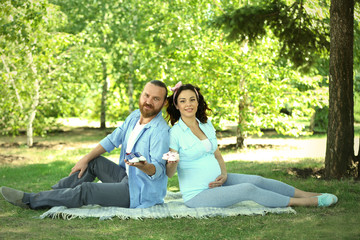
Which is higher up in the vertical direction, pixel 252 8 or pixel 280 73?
pixel 252 8

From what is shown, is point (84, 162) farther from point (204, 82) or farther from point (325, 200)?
point (204, 82)

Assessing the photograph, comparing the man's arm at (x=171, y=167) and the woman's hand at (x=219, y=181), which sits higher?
the man's arm at (x=171, y=167)

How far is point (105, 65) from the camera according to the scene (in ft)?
63.3

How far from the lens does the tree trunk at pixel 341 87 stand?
6.47 metres

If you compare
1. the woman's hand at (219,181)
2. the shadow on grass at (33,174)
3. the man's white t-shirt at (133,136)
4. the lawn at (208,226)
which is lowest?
the shadow on grass at (33,174)

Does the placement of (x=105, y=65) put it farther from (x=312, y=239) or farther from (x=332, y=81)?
(x=312, y=239)

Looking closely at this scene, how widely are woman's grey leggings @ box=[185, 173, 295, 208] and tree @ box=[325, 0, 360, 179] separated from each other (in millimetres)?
2017

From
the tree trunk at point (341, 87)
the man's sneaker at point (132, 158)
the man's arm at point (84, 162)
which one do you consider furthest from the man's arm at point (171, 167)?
the tree trunk at point (341, 87)

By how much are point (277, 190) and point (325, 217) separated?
0.64 m

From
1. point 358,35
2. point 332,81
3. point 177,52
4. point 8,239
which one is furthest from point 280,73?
point 8,239

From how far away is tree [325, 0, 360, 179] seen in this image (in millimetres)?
6473

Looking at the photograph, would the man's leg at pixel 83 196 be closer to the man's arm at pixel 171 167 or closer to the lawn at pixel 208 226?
the lawn at pixel 208 226

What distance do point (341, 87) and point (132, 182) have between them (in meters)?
3.47

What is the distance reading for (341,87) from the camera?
647 centimetres
